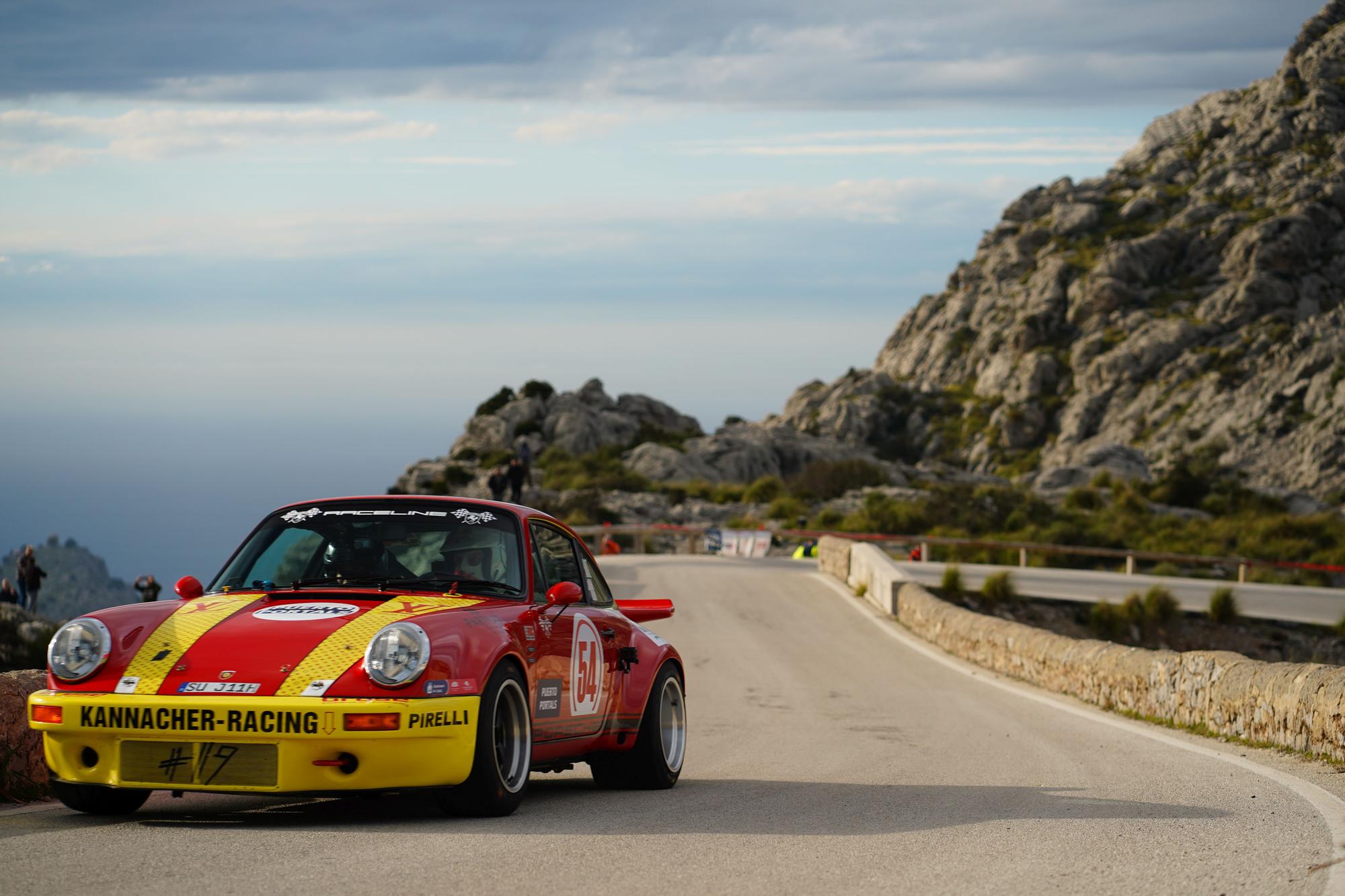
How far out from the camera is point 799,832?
6.71m

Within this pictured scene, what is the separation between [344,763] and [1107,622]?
26110 millimetres

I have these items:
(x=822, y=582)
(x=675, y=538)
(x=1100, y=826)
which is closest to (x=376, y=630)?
(x=1100, y=826)

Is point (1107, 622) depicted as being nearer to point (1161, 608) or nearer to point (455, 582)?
point (1161, 608)

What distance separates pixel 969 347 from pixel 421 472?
61.9 meters

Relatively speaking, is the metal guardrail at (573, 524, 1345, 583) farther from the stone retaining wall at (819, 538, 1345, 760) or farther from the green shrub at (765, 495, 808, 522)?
the stone retaining wall at (819, 538, 1345, 760)

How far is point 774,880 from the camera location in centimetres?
552

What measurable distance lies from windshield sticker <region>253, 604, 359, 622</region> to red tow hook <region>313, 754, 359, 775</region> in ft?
2.39

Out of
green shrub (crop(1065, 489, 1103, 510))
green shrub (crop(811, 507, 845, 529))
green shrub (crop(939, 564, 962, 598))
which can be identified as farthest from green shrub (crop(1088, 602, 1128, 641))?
green shrub (crop(1065, 489, 1103, 510))

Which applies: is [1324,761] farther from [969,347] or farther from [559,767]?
[969,347]

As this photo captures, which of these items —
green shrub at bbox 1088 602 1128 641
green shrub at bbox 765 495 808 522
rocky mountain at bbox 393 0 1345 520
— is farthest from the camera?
rocky mountain at bbox 393 0 1345 520

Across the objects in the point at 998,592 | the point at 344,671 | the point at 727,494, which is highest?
the point at 344,671

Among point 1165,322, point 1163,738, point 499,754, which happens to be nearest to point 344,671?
point 499,754

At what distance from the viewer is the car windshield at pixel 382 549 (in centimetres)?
750

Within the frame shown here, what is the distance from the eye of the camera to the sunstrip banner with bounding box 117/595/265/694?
252 inches
